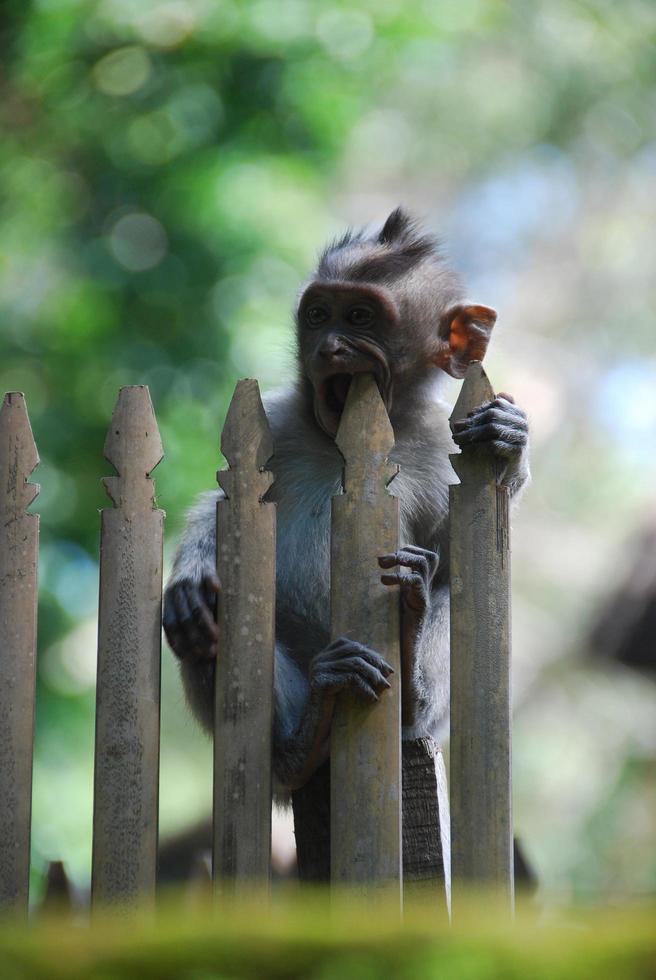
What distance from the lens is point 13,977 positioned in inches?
65.8

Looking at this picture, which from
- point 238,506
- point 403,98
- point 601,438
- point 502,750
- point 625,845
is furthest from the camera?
point 403,98

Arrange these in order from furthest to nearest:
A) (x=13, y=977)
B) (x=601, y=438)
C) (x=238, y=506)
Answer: (x=601, y=438) < (x=238, y=506) < (x=13, y=977)

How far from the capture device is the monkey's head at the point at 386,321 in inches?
167

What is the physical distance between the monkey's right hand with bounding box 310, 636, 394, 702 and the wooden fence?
0.14ft

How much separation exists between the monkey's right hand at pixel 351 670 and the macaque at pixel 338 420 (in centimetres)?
57

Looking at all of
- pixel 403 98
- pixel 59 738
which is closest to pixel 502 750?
pixel 59 738

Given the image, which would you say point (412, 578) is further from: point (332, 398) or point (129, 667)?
point (332, 398)

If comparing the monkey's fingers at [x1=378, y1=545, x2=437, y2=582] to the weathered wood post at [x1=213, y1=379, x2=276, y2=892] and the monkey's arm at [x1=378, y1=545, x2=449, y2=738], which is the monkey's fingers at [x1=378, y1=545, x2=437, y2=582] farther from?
the weathered wood post at [x1=213, y1=379, x2=276, y2=892]

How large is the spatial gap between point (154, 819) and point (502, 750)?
86cm

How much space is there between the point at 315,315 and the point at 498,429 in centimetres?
131

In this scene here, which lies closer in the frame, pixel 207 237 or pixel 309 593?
pixel 309 593

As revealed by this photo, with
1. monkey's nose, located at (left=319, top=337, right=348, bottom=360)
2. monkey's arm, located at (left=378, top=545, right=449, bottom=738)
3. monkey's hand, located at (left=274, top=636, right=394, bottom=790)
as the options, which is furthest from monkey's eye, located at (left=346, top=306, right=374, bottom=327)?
monkey's hand, located at (left=274, top=636, right=394, bottom=790)

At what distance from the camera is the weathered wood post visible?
326cm

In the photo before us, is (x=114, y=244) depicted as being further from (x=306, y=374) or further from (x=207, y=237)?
(x=306, y=374)
